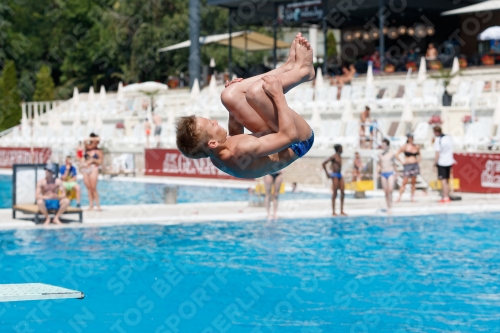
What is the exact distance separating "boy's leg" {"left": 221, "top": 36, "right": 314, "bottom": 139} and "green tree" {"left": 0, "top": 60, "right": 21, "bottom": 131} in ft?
149

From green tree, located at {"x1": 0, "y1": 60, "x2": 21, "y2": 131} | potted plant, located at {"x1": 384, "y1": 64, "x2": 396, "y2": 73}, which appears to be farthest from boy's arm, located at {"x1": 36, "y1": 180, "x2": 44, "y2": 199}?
green tree, located at {"x1": 0, "y1": 60, "x2": 21, "y2": 131}

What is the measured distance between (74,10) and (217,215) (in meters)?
42.2

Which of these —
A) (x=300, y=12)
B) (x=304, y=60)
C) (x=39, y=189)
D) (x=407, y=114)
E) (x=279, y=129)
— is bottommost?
(x=39, y=189)

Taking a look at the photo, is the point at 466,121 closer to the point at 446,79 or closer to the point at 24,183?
the point at 446,79

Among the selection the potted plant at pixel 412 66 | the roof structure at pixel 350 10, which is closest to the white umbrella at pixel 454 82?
the potted plant at pixel 412 66

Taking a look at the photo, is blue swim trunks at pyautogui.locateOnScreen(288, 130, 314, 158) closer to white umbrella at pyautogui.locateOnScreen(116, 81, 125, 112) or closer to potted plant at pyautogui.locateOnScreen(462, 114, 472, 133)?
potted plant at pyautogui.locateOnScreen(462, 114, 472, 133)

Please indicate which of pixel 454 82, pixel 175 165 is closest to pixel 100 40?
pixel 175 165

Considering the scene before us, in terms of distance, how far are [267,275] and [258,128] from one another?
22.2 feet

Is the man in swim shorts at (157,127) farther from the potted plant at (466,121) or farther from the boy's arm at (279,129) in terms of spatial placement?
the boy's arm at (279,129)

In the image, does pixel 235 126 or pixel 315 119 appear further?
pixel 315 119

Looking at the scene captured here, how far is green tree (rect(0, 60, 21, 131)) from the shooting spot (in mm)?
49550

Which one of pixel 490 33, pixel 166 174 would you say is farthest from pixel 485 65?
pixel 166 174

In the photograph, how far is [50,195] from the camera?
16188mm

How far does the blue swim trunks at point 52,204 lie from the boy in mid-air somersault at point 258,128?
1081 centimetres
